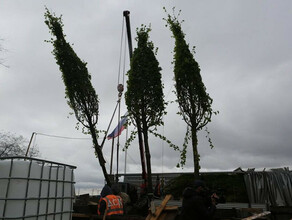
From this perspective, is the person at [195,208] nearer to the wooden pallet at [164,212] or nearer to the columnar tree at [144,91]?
the wooden pallet at [164,212]

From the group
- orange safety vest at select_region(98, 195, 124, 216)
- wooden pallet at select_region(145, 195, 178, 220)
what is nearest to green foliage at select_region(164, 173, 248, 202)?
wooden pallet at select_region(145, 195, 178, 220)

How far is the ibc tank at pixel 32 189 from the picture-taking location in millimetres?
4340

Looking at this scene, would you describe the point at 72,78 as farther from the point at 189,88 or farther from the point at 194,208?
the point at 194,208

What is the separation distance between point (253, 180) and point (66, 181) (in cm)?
983

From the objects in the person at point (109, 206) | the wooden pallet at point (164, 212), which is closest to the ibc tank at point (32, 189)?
the person at point (109, 206)

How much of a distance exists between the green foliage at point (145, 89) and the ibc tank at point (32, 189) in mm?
7825

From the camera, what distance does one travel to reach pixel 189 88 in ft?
40.3

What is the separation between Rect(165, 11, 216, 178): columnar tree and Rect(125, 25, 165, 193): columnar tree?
131 cm

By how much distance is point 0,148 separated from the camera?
99.9 ft

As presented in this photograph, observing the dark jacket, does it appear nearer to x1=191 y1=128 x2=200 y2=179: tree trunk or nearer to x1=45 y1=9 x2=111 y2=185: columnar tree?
x1=191 y1=128 x2=200 y2=179: tree trunk

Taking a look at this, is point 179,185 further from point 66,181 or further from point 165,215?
point 66,181

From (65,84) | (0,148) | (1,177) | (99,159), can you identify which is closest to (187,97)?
(99,159)

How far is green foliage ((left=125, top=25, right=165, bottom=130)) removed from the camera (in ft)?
43.4

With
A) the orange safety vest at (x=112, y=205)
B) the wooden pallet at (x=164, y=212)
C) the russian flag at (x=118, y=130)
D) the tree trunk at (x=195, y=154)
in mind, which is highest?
the russian flag at (x=118, y=130)
